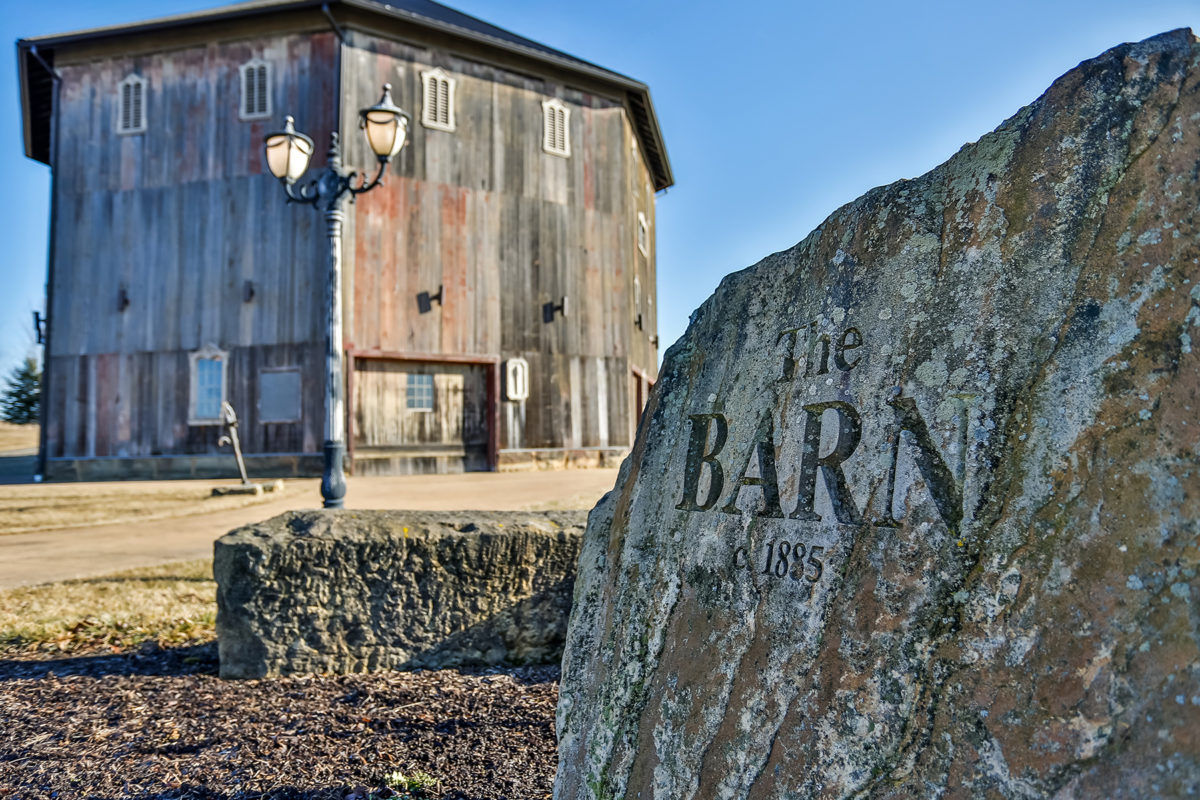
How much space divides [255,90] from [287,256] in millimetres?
3342

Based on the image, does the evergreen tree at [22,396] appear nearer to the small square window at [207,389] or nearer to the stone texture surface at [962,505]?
the small square window at [207,389]

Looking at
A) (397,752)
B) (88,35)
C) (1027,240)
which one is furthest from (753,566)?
(88,35)

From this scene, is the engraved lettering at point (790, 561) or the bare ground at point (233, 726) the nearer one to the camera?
the engraved lettering at point (790, 561)

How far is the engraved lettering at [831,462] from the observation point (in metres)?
1.72

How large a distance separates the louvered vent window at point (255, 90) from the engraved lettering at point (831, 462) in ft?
51.7

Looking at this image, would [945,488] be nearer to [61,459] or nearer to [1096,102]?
[1096,102]

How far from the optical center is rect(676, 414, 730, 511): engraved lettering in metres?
2.07

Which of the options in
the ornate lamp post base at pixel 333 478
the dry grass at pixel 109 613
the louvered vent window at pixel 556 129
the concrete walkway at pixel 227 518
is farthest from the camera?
the louvered vent window at pixel 556 129

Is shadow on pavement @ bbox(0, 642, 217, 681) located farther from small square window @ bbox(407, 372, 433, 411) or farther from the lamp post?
small square window @ bbox(407, 372, 433, 411)

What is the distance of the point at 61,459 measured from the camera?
49.2 feet

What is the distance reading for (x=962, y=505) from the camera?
1.49 metres

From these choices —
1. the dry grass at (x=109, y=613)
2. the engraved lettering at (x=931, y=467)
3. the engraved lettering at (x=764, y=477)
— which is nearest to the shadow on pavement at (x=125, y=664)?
the dry grass at (x=109, y=613)

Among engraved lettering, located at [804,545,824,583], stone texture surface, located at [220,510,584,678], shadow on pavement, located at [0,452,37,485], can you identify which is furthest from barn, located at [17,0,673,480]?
engraved lettering, located at [804,545,824,583]

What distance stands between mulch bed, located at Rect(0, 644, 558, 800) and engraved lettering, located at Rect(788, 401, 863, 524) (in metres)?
1.81
